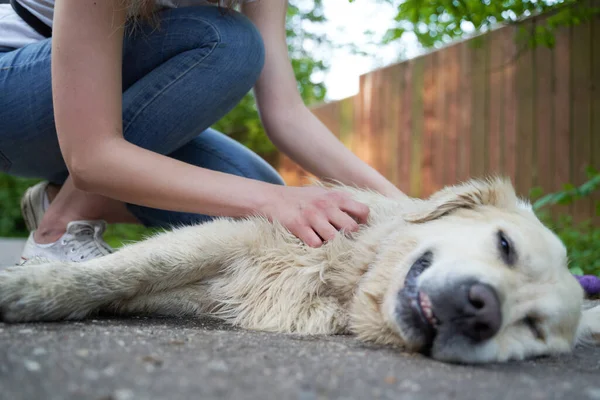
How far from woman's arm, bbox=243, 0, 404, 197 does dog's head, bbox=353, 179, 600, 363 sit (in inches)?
27.8

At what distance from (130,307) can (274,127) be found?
4.39 feet

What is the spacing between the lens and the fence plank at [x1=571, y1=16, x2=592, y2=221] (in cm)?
523

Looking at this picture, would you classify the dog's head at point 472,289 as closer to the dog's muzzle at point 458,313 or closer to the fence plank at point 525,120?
the dog's muzzle at point 458,313

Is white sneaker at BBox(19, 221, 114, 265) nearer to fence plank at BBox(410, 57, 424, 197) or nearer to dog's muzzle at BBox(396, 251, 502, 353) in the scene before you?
dog's muzzle at BBox(396, 251, 502, 353)

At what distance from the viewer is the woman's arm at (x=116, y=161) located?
2209 mm

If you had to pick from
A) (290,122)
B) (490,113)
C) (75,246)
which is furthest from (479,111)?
(75,246)

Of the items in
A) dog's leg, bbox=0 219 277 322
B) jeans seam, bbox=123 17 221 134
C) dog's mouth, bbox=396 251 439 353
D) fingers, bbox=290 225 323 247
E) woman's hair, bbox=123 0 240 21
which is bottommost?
dog's leg, bbox=0 219 277 322

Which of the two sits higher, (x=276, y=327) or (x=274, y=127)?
(x=274, y=127)

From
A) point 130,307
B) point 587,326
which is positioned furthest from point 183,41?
point 587,326

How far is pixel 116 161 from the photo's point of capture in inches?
89.8

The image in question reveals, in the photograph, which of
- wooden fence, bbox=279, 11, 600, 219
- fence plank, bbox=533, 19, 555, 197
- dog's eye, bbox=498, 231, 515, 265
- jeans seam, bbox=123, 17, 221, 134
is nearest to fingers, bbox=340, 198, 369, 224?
dog's eye, bbox=498, 231, 515, 265

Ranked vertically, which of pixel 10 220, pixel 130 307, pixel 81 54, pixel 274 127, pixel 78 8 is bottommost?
pixel 10 220

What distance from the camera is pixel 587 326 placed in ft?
7.73

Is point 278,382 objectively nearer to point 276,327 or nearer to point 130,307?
point 276,327
